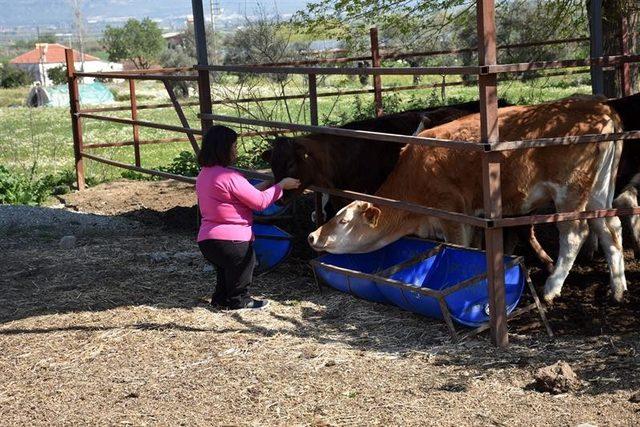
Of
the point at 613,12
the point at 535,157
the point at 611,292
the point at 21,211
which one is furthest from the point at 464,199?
the point at 21,211

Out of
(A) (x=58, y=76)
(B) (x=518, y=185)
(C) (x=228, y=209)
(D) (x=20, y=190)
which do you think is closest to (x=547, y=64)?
(B) (x=518, y=185)

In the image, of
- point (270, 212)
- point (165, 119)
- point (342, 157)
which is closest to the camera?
point (342, 157)

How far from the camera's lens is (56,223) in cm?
1052

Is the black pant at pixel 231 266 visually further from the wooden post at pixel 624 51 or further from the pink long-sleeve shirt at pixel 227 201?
the wooden post at pixel 624 51

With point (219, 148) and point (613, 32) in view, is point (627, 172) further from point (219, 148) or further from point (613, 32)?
point (613, 32)

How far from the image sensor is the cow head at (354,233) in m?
6.92

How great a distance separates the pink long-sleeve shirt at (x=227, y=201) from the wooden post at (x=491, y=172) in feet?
5.84

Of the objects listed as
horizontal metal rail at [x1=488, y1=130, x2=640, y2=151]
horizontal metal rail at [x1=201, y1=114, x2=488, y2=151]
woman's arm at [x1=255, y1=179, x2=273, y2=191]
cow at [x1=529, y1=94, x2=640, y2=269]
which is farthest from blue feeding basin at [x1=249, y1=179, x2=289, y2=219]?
horizontal metal rail at [x1=488, y1=130, x2=640, y2=151]

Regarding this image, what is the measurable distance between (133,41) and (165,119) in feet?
Answer: 255

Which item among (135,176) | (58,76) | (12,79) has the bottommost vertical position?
(135,176)

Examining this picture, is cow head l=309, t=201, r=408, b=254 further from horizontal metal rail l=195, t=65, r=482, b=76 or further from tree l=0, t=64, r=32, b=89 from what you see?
tree l=0, t=64, r=32, b=89

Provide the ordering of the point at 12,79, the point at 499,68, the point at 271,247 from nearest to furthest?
1. the point at 499,68
2. the point at 271,247
3. the point at 12,79

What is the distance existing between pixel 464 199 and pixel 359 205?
791mm

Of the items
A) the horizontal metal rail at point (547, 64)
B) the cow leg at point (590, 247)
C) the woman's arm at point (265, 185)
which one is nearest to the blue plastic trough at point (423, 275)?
the woman's arm at point (265, 185)
